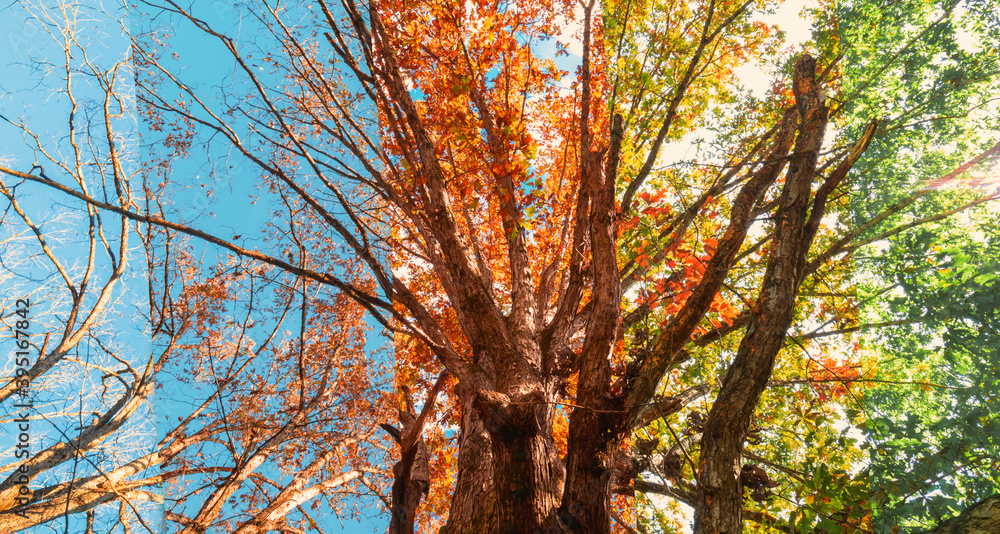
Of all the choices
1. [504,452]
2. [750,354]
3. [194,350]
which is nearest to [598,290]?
[750,354]

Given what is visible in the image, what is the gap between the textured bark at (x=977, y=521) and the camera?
6.30 feet

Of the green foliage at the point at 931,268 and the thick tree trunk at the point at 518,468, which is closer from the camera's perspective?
the green foliage at the point at 931,268

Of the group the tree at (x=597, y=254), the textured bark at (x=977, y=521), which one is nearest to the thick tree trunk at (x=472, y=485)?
the tree at (x=597, y=254)

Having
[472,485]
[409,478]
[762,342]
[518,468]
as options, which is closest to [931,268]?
[762,342]

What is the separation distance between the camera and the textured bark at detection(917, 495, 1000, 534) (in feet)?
6.30

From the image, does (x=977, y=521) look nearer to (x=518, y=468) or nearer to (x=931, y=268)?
(x=931, y=268)

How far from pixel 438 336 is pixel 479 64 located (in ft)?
14.2

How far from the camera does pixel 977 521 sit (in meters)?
1.96

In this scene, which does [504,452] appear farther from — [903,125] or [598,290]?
[903,125]

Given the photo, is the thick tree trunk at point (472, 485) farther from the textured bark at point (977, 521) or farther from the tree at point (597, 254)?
the textured bark at point (977, 521)

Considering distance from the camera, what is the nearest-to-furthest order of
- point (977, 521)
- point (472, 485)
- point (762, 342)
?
point (977, 521)
point (762, 342)
point (472, 485)

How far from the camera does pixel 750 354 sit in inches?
111

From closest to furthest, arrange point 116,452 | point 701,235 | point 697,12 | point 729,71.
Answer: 1. point 701,235
2. point 116,452
3. point 697,12
4. point 729,71

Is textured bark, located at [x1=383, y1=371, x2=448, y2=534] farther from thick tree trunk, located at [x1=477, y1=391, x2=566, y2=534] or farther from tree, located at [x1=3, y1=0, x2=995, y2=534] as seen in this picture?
thick tree trunk, located at [x1=477, y1=391, x2=566, y2=534]
